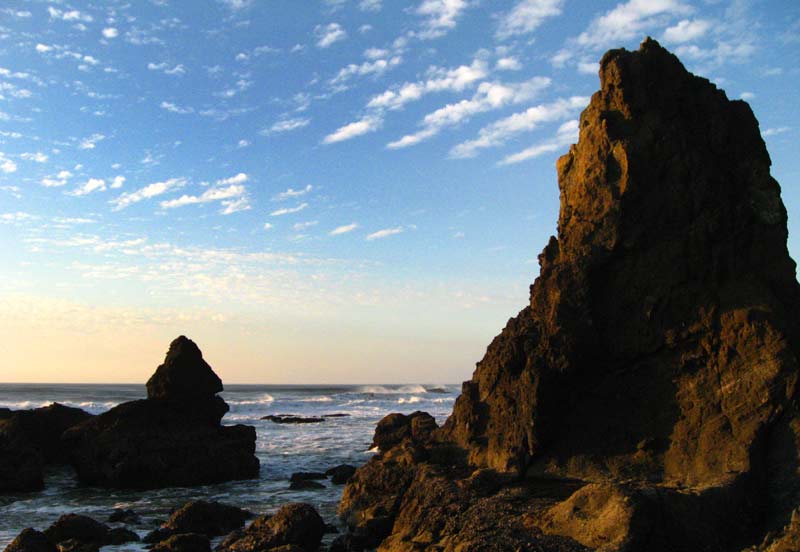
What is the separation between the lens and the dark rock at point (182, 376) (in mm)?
28172

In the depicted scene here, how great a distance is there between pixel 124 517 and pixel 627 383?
14.3 m

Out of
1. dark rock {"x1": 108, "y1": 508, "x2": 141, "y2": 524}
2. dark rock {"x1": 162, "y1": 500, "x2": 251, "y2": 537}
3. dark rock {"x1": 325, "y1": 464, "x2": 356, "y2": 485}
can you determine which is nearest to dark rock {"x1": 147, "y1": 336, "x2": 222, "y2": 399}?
dark rock {"x1": 325, "y1": 464, "x2": 356, "y2": 485}

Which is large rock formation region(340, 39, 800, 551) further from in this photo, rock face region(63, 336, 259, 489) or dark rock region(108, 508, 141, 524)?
rock face region(63, 336, 259, 489)

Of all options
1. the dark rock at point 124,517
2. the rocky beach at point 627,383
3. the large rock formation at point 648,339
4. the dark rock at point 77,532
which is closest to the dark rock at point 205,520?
the rocky beach at point 627,383

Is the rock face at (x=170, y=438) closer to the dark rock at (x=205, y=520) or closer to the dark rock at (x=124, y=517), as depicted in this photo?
the dark rock at (x=124, y=517)

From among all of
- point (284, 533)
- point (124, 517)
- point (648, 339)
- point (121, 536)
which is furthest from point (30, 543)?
point (648, 339)

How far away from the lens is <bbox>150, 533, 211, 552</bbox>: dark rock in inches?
568

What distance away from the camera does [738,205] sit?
14188 millimetres

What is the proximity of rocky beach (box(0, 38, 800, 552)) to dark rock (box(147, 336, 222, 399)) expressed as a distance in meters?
10.7

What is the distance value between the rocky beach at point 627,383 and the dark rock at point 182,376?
10719 millimetres

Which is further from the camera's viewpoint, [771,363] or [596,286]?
[596,286]

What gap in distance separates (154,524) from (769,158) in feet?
59.7

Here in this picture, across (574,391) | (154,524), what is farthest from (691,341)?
(154,524)

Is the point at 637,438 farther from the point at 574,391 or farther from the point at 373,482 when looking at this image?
the point at 373,482
